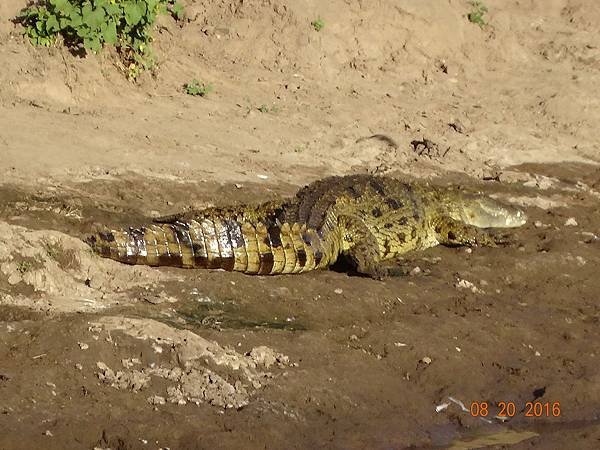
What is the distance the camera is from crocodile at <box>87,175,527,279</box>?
23.5ft

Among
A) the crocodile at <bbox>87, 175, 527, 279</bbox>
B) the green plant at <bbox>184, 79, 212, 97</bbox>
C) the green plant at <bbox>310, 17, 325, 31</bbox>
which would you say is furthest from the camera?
the green plant at <bbox>310, 17, 325, 31</bbox>

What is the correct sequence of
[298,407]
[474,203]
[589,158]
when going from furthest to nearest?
1. [589,158]
2. [474,203]
3. [298,407]

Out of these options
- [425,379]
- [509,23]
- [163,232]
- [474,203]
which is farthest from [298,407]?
[509,23]

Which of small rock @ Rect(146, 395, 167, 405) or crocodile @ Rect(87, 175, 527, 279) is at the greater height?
crocodile @ Rect(87, 175, 527, 279)

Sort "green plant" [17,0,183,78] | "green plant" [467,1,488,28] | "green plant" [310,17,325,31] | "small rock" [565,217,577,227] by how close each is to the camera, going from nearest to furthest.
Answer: "small rock" [565,217,577,227], "green plant" [17,0,183,78], "green plant" [310,17,325,31], "green plant" [467,1,488,28]

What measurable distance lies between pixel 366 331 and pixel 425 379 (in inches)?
22.5

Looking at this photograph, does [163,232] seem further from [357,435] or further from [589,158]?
[589,158]

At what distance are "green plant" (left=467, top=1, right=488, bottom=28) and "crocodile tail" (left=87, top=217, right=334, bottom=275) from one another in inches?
249

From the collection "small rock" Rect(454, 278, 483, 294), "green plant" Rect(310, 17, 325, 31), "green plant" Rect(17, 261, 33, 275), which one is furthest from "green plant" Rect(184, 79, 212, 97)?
"green plant" Rect(17, 261, 33, 275)

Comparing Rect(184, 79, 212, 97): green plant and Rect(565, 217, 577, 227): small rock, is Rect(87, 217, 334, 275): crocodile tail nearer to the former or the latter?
Rect(565, 217, 577, 227): small rock

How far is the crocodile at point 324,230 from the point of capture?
23.5ft

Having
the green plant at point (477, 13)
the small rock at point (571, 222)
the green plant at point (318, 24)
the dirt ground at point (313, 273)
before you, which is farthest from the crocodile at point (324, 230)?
the green plant at point (477, 13)

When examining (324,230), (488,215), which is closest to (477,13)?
(488,215)

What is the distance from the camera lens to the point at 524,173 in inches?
425
